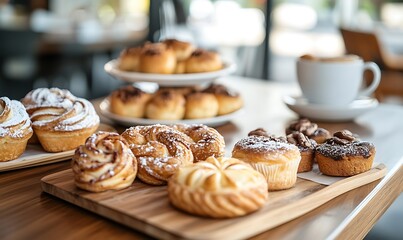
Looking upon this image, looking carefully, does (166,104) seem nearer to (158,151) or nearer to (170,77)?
(170,77)

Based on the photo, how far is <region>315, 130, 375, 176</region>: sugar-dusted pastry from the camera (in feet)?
3.12

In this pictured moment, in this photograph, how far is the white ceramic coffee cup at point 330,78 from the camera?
145 cm

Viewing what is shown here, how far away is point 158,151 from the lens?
900 millimetres

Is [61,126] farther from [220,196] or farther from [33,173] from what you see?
[220,196]

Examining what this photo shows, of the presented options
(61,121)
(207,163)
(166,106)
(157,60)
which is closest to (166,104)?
(166,106)

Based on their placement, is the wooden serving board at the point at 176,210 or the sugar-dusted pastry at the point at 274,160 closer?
the wooden serving board at the point at 176,210

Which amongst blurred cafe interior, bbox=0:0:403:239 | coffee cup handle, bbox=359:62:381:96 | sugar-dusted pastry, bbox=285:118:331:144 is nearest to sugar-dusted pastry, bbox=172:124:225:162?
sugar-dusted pastry, bbox=285:118:331:144

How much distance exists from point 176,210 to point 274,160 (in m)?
0.20

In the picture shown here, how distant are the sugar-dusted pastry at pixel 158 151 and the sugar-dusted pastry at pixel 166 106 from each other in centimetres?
34

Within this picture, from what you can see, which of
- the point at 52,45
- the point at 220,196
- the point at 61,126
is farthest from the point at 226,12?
the point at 220,196

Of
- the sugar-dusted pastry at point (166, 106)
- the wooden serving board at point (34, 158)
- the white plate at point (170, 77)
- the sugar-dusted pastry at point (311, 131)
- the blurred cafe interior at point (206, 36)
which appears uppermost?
the white plate at point (170, 77)

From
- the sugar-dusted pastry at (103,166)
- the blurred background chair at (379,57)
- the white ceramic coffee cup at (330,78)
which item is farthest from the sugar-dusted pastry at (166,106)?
the blurred background chair at (379,57)

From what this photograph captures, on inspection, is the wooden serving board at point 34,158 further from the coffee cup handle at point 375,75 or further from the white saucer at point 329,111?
the coffee cup handle at point 375,75

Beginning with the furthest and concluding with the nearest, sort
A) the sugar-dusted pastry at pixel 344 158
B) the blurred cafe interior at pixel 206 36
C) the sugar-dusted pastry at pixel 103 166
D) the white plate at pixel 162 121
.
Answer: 1. the blurred cafe interior at pixel 206 36
2. the white plate at pixel 162 121
3. the sugar-dusted pastry at pixel 344 158
4. the sugar-dusted pastry at pixel 103 166
